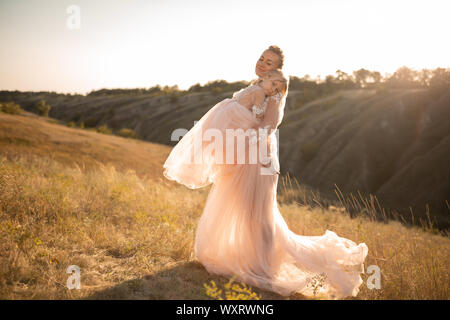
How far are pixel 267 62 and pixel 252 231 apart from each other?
2215 millimetres

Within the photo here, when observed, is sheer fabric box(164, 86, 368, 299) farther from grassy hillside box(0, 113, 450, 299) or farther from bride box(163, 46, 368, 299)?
grassy hillside box(0, 113, 450, 299)

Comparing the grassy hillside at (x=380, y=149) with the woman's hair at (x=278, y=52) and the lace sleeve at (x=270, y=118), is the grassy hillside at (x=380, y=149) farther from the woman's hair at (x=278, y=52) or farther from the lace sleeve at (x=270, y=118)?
the woman's hair at (x=278, y=52)

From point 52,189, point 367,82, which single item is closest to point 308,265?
point 52,189

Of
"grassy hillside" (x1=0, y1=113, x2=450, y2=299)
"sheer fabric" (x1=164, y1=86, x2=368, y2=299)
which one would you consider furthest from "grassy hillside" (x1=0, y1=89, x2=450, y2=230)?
"sheer fabric" (x1=164, y1=86, x2=368, y2=299)

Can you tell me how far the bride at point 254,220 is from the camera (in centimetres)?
376

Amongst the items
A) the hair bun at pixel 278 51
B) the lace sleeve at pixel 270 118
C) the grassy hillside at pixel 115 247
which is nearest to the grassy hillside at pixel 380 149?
the grassy hillside at pixel 115 247

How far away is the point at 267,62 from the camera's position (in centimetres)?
384

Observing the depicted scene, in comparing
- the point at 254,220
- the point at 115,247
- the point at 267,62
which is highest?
the point at 267,62

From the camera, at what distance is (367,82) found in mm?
35875

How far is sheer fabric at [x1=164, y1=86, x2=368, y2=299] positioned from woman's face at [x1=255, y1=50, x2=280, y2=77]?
0.39 meters

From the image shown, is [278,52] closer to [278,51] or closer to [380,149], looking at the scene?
[278,51]

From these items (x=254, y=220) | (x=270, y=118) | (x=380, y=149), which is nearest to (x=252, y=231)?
(x=254, y=220)
